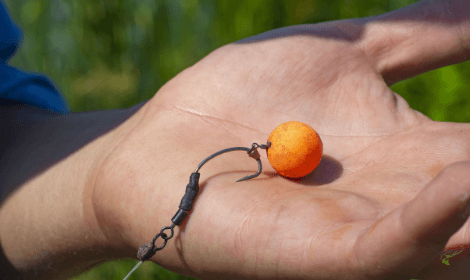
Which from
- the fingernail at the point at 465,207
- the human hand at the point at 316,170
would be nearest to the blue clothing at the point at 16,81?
the human hand at the point at 316,170

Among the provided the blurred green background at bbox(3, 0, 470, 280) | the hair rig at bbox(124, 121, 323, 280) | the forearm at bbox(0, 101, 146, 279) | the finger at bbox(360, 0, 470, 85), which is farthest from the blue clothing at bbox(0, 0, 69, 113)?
the finger at bbox(360, 0, 470, 85)

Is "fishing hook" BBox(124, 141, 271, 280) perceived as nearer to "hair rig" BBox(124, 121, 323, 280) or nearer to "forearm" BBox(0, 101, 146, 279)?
"hair rig" BBox(124, 121, 323, 280)

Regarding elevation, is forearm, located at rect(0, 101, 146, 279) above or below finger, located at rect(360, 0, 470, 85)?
below

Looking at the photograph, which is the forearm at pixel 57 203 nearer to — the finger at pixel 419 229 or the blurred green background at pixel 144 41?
the blurred green background at pixel 144 41

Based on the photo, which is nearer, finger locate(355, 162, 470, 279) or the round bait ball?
finger locate(355, 162, 470, 279)

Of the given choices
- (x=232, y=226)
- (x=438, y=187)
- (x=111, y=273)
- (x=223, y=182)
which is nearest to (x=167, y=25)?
(x=111, y=273)

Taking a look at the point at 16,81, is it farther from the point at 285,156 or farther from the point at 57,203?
the point at 285,156
